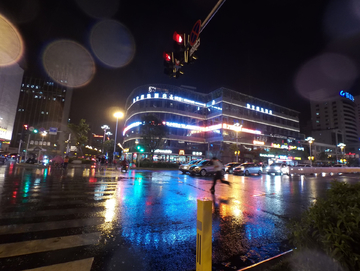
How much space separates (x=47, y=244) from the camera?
3248 millimetres

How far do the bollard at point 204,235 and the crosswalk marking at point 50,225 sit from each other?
127 inches

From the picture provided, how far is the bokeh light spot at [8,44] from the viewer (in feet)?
61.8

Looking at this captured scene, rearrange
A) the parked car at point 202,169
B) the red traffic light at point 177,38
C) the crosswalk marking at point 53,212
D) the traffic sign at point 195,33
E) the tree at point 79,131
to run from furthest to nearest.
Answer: the tree at point 79,131 → the parked car at point 202,169 → the red traffic light at point 177,38 → the traffic sign at point 195,33 → the crosswalk marking at point 53,212

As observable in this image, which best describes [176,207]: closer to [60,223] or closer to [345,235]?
[60,223]

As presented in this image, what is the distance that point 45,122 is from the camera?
306 feet

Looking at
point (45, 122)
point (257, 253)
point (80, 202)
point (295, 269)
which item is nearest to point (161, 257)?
point (257, 253)

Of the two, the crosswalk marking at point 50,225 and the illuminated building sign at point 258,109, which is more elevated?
the illuminated building sign at point 258,109

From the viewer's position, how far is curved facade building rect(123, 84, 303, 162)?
4984cm

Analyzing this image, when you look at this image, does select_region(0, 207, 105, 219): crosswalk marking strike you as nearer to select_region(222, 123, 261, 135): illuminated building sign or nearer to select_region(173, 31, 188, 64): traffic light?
select_region(173, 31, 188, 64): traffic light

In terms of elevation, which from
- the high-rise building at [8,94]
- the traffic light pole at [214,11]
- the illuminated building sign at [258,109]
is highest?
the illuminated building sign at [258,109]

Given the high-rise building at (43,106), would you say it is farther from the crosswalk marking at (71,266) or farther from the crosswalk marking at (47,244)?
the crosswalk marking at (71,266)

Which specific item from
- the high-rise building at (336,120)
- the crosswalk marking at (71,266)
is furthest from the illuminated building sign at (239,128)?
the high-rise building at (336,120)

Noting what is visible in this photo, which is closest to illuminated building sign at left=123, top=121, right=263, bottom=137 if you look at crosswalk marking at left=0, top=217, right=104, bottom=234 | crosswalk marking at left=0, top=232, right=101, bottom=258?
crosswalk marking at left=0, top=217, right=104, bottom=234

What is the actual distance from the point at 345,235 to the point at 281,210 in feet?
16.0
